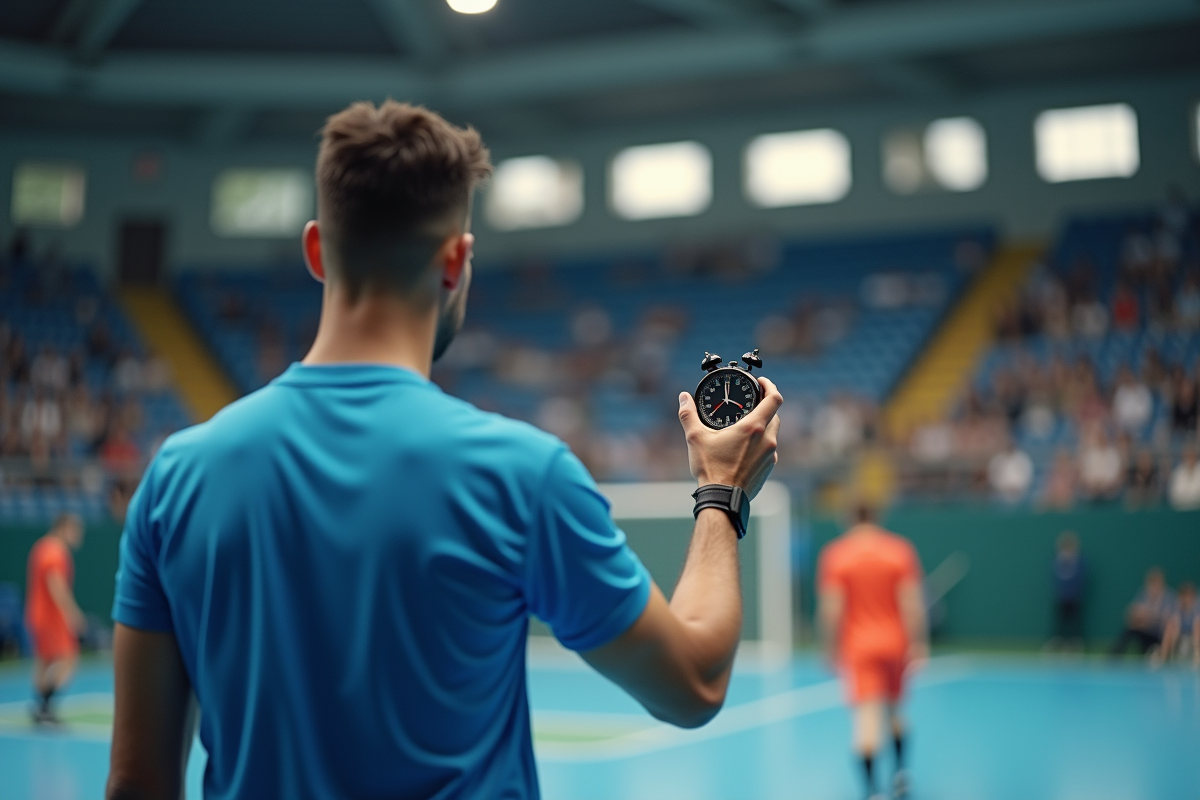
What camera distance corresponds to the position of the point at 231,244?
106ft

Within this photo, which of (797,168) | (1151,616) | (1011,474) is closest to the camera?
(1151,616)

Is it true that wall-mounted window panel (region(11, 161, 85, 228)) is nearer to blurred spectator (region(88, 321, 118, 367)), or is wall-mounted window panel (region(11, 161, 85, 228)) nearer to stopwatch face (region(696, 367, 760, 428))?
blurred spectator (region(88, 321, 118, 367))

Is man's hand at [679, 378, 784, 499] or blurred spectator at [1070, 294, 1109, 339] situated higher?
blurred spectator at [1070, 294, 1109, 339]

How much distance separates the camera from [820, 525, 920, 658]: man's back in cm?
914

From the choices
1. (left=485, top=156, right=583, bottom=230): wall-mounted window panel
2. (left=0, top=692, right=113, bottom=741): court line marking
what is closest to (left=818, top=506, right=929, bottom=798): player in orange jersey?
(left=0, top=692, right=113, bottom=741): court line marking

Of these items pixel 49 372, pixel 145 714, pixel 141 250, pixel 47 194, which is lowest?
pixel 145 714

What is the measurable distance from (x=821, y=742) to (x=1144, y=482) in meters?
9.32

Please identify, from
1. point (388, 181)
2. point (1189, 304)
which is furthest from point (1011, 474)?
point (388, 181)

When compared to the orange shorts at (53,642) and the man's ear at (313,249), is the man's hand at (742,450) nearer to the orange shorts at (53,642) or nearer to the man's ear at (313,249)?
the man's ear at (313,249)

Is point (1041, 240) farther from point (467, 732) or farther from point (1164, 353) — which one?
point (467, 732)

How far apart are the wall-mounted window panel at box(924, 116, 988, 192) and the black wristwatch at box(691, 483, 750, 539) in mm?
28259

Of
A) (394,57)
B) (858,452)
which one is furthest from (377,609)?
(394,57)

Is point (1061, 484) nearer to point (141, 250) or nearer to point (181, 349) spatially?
point (181, 349)

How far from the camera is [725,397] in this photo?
2.38m
